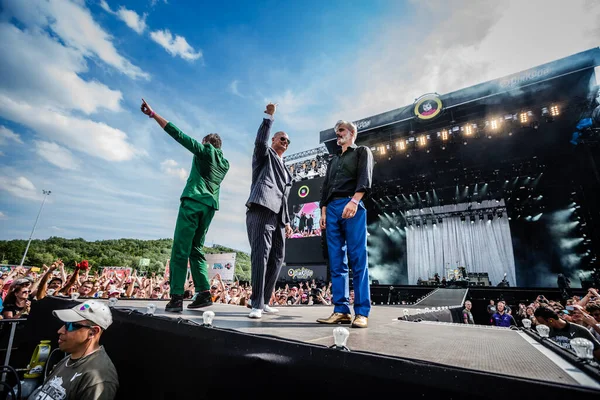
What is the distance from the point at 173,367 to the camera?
152 cm

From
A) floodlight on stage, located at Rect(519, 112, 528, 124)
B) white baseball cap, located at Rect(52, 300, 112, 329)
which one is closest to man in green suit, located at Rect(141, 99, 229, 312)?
white baseball cap, located at Rect(52, 300, 112, 329)

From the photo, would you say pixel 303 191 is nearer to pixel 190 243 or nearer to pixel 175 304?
pixel 190 243

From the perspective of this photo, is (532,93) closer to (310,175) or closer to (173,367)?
(310,175)

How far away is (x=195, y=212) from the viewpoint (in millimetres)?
2830

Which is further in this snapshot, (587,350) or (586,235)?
(586,235)

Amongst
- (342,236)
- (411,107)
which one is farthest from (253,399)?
(411,107)

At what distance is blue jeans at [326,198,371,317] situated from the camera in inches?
86.2

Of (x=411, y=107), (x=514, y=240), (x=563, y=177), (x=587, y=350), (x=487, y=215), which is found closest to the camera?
(x=587, y=350)

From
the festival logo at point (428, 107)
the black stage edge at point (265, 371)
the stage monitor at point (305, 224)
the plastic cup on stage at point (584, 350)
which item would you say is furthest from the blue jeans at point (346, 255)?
the stage monitor at point (305, 224)

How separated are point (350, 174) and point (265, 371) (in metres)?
1.74

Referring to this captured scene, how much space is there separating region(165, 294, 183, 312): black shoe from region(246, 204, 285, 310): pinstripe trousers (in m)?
0.66

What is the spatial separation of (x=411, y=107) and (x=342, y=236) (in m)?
14.8

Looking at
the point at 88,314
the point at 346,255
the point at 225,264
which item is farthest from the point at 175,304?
the point at 225,264

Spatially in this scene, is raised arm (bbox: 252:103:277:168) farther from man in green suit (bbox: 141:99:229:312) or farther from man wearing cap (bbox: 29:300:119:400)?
man wearing cap (bbox: 29:300:119:400)
